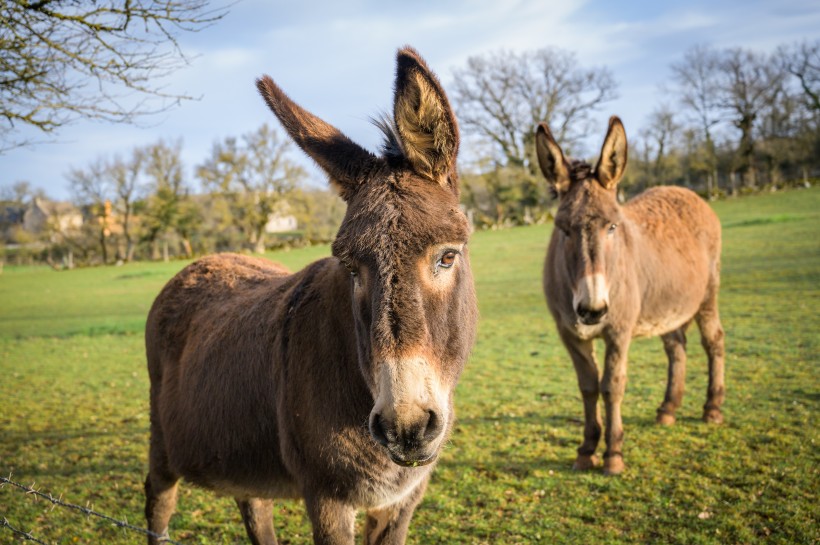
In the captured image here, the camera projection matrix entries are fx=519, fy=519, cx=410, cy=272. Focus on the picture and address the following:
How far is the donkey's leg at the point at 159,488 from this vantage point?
12.8ft

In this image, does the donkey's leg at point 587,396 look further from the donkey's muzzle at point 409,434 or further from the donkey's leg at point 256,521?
the donkey's muzzle at point 409,434

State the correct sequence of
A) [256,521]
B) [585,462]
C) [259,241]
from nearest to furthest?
[256,521]
[585,462]
[259,241]

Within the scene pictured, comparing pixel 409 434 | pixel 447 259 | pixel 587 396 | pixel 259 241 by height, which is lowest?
pixel 587 396

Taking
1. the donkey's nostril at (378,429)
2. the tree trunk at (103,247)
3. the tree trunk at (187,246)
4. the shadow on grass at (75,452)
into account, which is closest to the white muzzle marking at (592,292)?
the donkey's nostril at (378,429)

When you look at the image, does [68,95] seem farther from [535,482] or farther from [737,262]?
[737,262]

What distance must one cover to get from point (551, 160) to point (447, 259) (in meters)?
3.92

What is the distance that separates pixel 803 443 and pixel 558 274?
309cm

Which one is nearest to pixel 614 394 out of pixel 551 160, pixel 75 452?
pixel 551 160

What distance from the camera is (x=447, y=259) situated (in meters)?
2.27

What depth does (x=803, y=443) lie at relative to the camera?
551 cm

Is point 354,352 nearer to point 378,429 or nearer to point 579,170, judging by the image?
point 378,429

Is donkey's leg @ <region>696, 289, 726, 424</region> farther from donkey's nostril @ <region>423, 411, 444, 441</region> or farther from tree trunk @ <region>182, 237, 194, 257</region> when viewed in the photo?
tree trunk @ <region>182, 237, 194, 257</region>

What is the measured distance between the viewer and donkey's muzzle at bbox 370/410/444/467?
1.86 metres

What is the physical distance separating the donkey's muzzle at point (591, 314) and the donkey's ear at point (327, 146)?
325 cm
